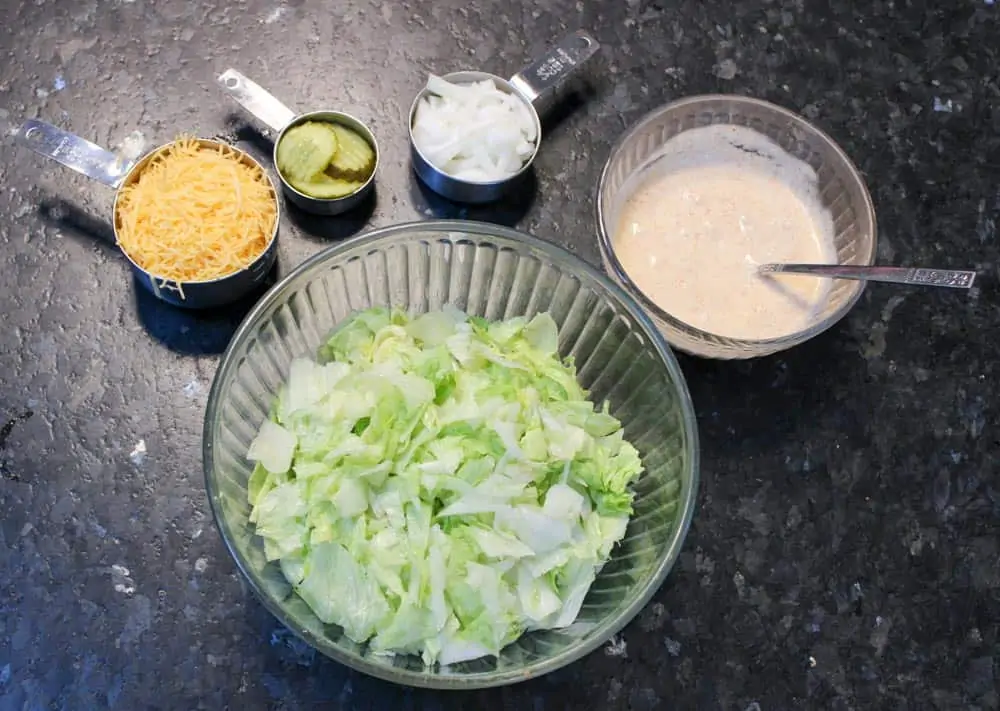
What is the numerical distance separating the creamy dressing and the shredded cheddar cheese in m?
0.63

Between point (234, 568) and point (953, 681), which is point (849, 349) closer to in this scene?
point (953, 681)

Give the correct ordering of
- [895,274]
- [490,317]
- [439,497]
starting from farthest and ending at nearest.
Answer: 1. [490,317]
2. [895,274]
3. [439,497]

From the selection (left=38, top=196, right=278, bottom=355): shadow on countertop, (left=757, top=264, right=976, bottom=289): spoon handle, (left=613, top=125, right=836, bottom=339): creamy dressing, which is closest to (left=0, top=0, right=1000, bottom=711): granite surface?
(left=38, top=196, right=278, bottom=355): shadow on countertop

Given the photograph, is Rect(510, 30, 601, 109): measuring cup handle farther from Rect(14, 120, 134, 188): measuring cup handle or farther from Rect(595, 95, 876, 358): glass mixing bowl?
Rect(14, 120, 134, 188): measuring cup handle

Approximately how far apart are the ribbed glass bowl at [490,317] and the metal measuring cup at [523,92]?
0.22m

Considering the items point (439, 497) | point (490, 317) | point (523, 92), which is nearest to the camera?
point (439, 497)

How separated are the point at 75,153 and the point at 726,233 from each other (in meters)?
1.13

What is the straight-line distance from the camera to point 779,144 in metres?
1.78

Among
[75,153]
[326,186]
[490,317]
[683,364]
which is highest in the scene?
[75,153]

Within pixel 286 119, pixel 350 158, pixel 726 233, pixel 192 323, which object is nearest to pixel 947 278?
pixel 726 233

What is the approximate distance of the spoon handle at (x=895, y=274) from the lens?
60.1 inches

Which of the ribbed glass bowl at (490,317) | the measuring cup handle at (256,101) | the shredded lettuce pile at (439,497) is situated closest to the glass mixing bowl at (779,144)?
the ribbed glass bowl at (490,317)

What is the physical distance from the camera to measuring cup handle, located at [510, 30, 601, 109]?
1.78m

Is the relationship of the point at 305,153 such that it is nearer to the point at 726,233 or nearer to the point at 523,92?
the point at 523,92
